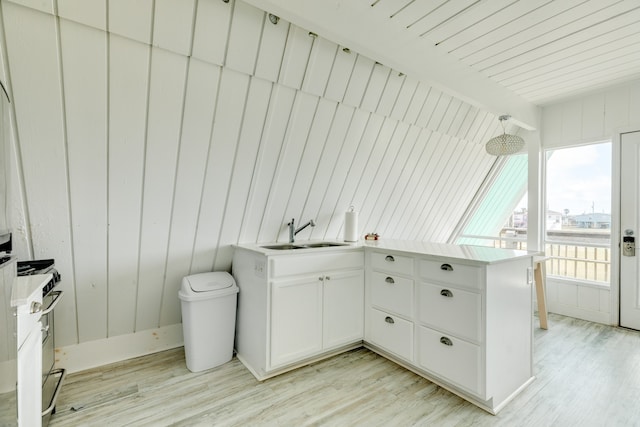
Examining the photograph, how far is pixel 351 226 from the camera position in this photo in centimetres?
291

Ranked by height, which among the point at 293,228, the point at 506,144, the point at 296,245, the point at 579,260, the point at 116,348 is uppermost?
the point at 506,144

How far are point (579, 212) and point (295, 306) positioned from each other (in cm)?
355

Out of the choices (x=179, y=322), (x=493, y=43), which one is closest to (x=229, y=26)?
(x=493, y=43)

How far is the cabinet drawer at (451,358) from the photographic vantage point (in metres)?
1.79

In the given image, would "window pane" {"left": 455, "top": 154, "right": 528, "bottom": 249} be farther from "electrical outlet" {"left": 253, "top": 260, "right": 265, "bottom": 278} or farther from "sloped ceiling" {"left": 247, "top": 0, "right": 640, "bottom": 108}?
"electrical outlet" {"left": 253, "top": 260, "right": 265, "bottom": 278}

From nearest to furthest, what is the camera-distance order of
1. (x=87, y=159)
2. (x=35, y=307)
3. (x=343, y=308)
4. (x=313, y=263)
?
1. (x=35, y=307)
2. (x=87, y=159)
3. (x=313, y=263)
4. (x=343, y=308)

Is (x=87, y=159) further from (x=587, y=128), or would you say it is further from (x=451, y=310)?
(x=587, y=128)

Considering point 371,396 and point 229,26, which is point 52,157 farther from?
point 371,396

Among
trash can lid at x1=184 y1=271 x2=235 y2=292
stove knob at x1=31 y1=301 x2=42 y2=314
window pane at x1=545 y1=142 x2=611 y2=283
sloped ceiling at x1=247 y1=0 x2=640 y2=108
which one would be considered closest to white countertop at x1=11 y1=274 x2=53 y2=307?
stove knob at x1=31 y1=301 x2=42 y2=314

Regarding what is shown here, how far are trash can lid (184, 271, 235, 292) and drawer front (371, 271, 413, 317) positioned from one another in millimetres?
1183

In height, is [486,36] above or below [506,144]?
above

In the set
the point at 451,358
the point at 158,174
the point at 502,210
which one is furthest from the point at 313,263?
the point at 502,210

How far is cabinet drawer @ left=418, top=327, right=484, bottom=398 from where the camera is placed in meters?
1.79

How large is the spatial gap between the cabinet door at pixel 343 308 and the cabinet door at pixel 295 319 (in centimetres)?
8
